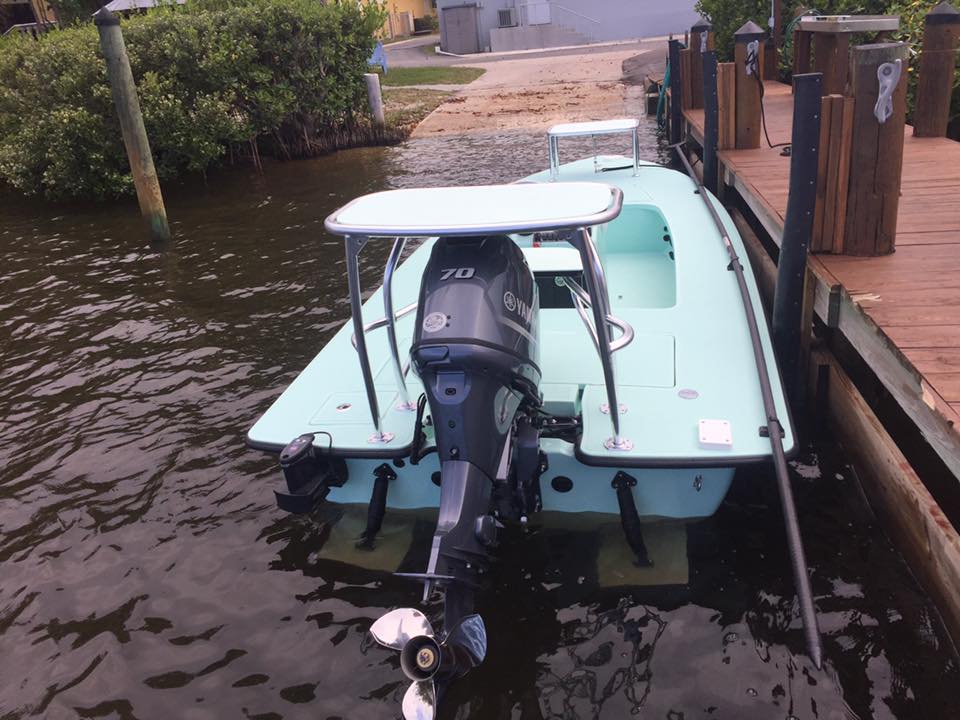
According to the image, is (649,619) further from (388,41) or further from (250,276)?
(388,41)

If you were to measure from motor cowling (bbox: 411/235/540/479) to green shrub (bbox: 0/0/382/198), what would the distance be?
9.92m

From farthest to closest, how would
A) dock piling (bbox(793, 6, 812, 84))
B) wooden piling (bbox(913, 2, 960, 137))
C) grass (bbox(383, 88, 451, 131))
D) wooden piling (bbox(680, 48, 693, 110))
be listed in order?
grass (bbox(383, 88, 451, 131)) → wooden piling (bbox(680, 48, 693, 110)) → dock piling (bbox(793, 6, 812, 84)) → wooden piling (bbox(913, 2, 960, 137))

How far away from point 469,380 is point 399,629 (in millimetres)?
962

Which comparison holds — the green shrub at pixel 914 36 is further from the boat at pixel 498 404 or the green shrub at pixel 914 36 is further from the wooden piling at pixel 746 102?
the boat at pixel 498 404

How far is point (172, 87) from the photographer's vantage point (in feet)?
39.8

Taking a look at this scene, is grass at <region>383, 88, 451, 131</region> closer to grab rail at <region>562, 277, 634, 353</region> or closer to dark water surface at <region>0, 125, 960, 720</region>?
dark water surface at <region>0, 125, 960, 720</region>

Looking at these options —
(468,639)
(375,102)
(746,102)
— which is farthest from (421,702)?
(375,102)

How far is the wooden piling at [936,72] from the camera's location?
6625 mm

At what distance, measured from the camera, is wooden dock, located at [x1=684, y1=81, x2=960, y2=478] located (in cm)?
310

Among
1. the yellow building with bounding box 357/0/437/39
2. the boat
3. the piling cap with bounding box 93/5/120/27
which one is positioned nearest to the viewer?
the boat

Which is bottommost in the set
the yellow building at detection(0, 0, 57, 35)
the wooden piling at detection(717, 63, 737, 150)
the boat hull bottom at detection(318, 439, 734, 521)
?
the boat hull bottom at detection(318, 439, 734, 521)

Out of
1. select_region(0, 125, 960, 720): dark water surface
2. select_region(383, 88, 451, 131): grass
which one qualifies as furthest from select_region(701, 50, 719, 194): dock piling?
select_region(383, 88, 451, 131): grass

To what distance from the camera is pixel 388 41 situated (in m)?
42.9

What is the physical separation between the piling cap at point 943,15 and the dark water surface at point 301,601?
430cm
